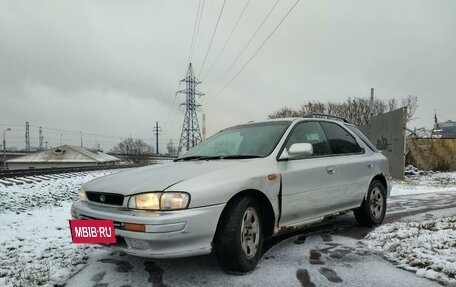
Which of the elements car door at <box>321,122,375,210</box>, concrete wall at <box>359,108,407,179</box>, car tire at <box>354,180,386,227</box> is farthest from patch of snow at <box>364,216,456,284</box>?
concrete wall at <box>359,108,407,179</box>

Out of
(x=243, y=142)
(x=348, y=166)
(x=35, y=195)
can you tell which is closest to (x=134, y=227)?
(x=243, y=142)

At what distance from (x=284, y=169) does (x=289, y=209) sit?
44cm

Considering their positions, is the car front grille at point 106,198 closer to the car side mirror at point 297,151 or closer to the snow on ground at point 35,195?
the car side mirror at point 297,151

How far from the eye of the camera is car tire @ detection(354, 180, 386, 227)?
6008mm

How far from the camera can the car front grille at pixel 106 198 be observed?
3844 millimetres

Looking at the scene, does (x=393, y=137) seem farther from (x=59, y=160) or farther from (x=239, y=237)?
(x=59, y=160)

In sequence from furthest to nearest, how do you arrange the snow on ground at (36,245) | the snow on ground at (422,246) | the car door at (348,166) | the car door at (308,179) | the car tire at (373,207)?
the car tire at (373,207), the car door at (348,166), the car door at (308,179), the snow on ground at (36,245), the snow on ground at (422,246)

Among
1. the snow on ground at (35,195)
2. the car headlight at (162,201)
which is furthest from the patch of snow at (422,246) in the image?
the snow on ground at (35,195)

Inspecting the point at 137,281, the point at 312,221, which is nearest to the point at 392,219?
the point at 312,221

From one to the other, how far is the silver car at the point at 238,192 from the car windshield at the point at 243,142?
0.04 feet

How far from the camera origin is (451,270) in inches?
152

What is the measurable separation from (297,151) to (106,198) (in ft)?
6.72

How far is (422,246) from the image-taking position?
4668 mm

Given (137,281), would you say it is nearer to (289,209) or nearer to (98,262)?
(98,262)
